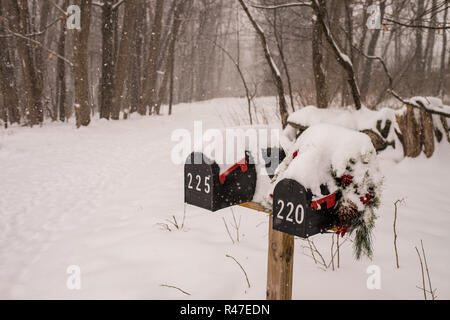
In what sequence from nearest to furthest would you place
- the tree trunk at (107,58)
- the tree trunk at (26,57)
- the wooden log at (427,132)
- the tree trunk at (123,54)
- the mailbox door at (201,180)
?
the mailbox door at (201,180)
the wooden log at (427,132)
the tree trunk at (26,57)
the tree trunk at (107,58)
the tree trunk at (123,54)

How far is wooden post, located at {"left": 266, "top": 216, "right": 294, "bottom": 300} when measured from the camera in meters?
1.70

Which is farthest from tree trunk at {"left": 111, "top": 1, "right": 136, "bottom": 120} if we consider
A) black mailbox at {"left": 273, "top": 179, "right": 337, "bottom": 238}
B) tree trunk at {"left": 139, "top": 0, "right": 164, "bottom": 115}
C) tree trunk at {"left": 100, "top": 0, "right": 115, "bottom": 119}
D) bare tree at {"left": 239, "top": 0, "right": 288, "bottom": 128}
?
black mailbox at {"left": 273, "top": 179, "right": 337, "bottom": 238}

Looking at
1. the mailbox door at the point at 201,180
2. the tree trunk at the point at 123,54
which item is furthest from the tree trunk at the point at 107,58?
the mailbox door at the point at 201,180

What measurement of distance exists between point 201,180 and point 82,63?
8734 mm

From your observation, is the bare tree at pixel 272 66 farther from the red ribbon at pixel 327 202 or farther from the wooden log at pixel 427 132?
the red ribbon at pixel 327 202

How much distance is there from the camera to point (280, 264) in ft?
5.66

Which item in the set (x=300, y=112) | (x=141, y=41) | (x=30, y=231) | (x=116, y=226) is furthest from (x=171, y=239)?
(x=141, y=41)

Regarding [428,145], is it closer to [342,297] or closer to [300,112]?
[300,112]

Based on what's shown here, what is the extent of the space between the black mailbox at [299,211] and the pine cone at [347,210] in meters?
0.04

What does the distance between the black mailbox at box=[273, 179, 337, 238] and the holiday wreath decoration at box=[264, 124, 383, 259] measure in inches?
0.7

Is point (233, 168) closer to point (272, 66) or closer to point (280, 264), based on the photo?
point (280, 264)

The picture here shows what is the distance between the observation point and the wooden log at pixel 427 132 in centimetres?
484

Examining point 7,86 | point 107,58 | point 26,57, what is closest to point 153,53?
point 107,58

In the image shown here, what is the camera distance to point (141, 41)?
14.1 m
